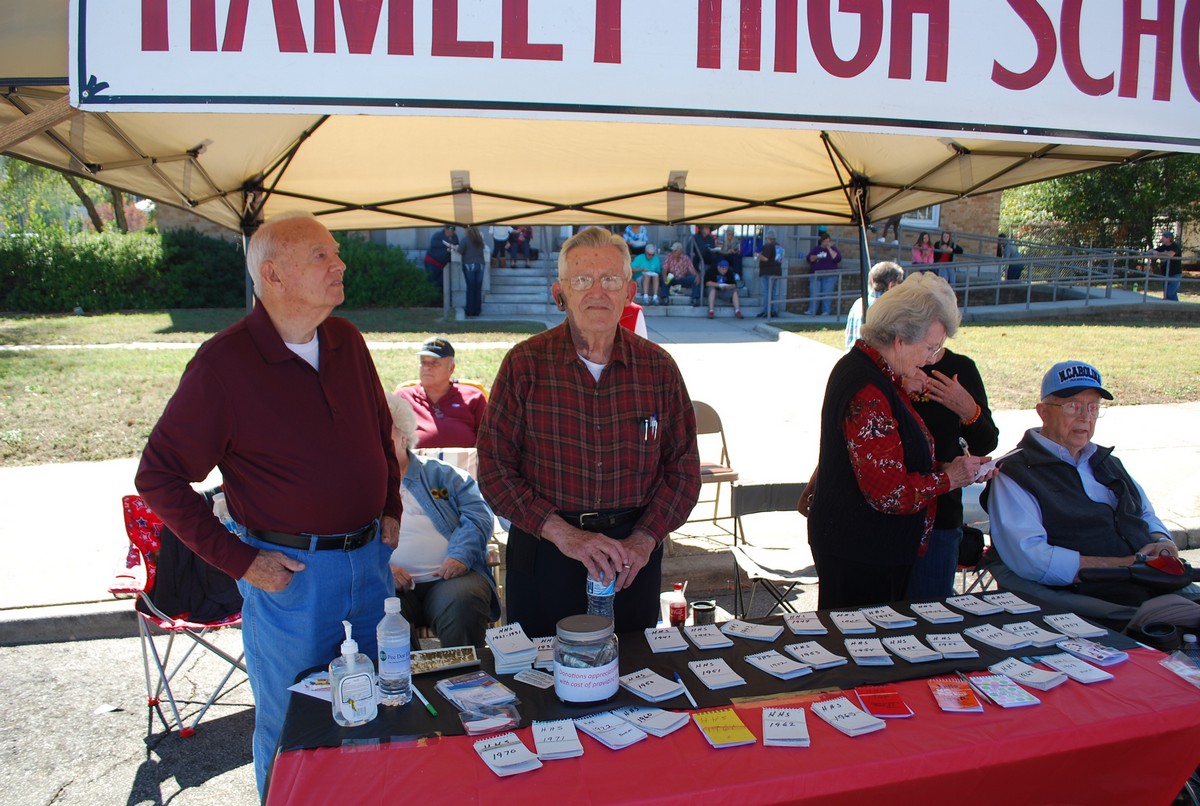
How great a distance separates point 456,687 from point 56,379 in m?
10.1

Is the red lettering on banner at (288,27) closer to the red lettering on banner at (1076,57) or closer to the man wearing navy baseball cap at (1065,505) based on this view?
the red lettering on banner at (1076,57)

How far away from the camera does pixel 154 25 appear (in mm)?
1906

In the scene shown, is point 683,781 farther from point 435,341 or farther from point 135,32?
point 435,341

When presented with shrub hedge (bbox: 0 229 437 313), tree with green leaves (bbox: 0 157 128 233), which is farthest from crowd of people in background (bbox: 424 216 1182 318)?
tree with green leaves (bbox: 0 157 128 233)

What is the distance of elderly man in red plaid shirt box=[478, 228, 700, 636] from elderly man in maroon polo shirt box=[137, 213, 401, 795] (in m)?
0.45

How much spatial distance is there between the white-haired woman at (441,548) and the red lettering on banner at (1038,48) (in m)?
2.34

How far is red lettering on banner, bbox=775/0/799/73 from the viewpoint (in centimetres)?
212

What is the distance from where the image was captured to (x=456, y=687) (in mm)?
2271

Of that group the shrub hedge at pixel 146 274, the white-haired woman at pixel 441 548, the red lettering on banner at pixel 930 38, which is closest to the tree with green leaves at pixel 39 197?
the shrub hedge at pixel 146 274

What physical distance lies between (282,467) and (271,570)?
0.28m

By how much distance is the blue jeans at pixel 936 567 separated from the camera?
11.2 feet

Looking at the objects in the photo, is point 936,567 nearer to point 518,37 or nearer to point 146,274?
point 518,37

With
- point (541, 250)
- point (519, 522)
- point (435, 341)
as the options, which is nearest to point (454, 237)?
point (541, 250)

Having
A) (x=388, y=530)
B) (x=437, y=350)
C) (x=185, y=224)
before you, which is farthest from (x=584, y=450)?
(x=185, y=224)
